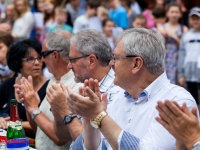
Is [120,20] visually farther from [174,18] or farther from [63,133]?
[63,133]

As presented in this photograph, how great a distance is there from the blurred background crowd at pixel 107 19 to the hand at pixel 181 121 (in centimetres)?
563

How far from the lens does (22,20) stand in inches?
438

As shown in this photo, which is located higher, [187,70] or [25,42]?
[25,42]

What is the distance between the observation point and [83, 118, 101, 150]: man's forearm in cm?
318

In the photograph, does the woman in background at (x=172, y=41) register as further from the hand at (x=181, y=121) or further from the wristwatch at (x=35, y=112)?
the hand at (x=181, y=121)

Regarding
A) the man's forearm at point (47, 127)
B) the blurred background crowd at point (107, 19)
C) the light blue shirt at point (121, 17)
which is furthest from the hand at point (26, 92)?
the light blue shirt at point (121, 17)

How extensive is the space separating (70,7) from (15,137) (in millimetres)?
8800

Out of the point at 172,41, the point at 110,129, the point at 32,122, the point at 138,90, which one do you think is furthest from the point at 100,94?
the point at 172,41

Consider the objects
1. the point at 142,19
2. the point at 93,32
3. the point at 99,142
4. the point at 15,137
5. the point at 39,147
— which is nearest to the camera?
the point at 99,142

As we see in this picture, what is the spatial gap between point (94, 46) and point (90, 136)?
1026mm

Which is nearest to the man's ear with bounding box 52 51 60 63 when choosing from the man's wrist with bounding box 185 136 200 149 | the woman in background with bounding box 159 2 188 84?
the man's wrist with bounding box 185 136 200 149

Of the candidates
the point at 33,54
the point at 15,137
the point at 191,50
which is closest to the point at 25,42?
the point at 33,54

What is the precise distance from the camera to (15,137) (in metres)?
3.49

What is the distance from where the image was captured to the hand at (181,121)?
2.45 meters
